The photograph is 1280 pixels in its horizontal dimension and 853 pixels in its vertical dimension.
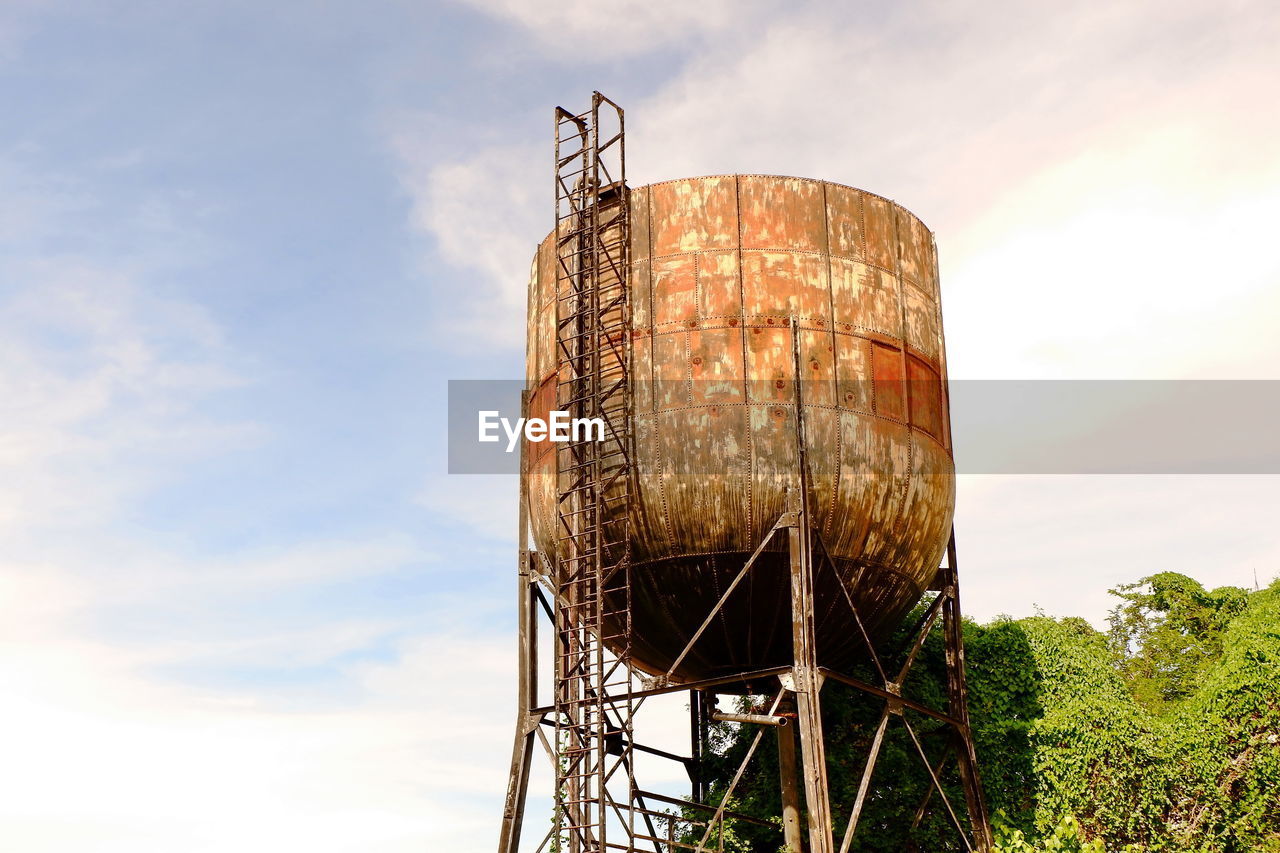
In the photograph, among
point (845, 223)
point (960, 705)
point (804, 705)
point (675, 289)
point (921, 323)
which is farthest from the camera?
Answer: point (960, 705)

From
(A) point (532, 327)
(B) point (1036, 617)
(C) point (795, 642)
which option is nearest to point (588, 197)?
(A) point (532, 327)

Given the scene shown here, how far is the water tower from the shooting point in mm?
18797

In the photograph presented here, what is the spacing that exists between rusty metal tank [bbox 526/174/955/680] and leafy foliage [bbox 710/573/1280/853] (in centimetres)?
666

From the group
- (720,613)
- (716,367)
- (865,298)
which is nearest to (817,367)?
(716,367)

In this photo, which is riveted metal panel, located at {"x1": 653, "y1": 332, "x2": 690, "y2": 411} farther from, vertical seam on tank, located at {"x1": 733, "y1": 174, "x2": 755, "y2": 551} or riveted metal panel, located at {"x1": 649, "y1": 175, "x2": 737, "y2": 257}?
riveted metal panel, located at {"x1": 649, "y1": 175, "x2": 737, "y2": 257}

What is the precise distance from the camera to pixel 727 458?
18750 millimetres

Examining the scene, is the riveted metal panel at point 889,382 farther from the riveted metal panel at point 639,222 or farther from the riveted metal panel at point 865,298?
Answer: the riveted metal panel at point 639,222

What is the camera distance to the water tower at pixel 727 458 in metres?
18.8

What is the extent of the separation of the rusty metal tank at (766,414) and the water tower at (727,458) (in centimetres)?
3

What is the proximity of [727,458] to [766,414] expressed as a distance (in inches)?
31.5

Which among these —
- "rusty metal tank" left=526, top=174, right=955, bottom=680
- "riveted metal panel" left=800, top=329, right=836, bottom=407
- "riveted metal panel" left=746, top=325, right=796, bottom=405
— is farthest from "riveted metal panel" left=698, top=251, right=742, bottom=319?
"riveted metal panel" left=800, top=329, right=836, bottom=407

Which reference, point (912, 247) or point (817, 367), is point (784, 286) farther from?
point (912, 247)

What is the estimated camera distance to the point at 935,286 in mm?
21938

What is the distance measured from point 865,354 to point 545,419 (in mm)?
4833
